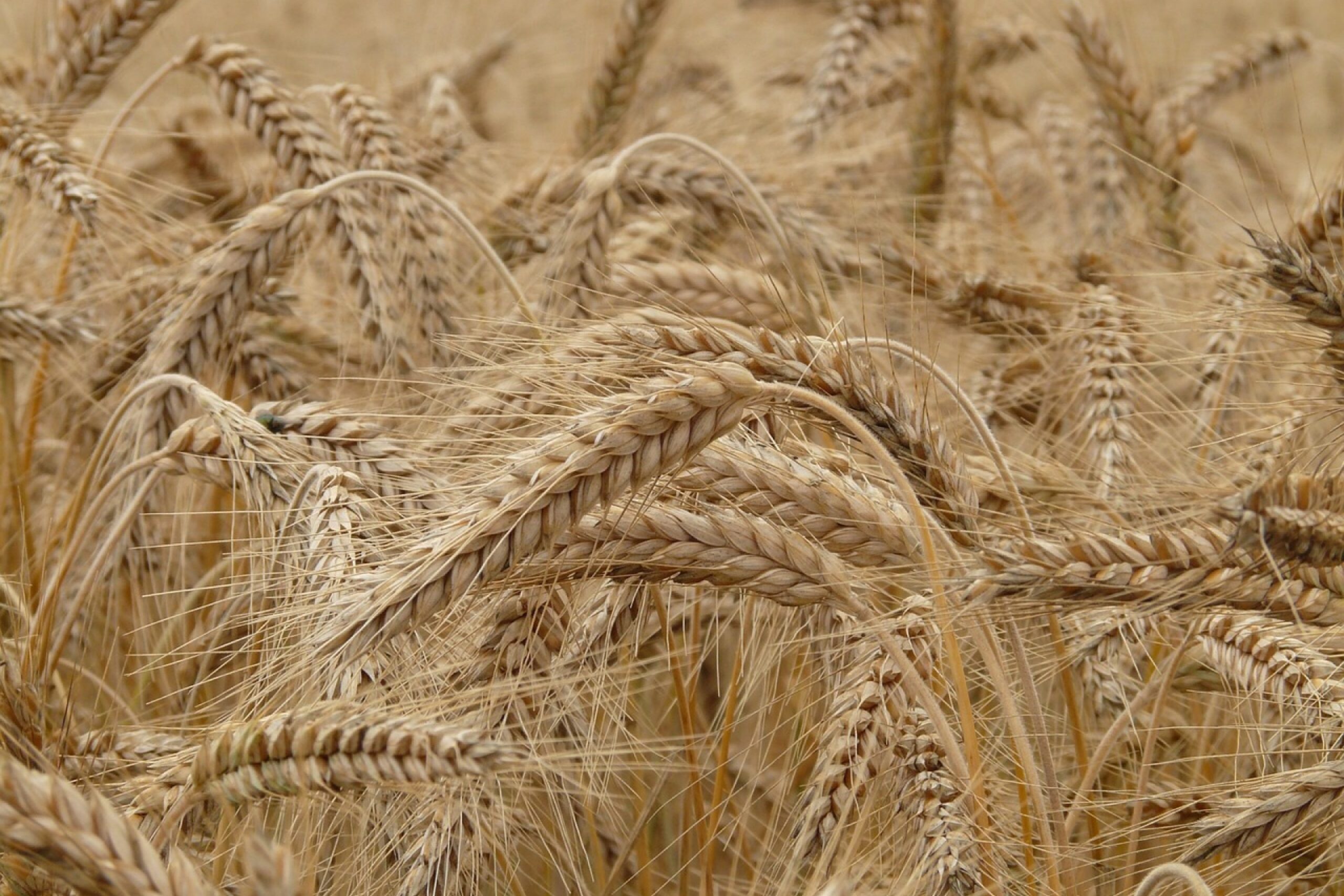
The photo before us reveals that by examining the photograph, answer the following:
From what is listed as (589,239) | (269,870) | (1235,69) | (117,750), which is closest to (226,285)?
(589,239)

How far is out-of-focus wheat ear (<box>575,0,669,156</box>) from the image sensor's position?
328cm

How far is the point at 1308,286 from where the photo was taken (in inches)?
57.5

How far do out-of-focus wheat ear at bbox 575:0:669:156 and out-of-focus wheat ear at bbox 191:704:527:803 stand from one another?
2360mm

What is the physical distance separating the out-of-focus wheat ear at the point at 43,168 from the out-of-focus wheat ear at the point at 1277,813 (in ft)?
6.27

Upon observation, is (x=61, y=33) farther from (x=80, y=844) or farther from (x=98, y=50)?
(x=80, y=844)

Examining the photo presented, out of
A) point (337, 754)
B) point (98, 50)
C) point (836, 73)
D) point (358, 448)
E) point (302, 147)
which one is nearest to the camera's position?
point (337, 754)

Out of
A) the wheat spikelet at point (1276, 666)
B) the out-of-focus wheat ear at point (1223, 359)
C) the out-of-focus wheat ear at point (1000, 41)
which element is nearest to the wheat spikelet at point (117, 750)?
the wheat spikelet at point (1276, 666)

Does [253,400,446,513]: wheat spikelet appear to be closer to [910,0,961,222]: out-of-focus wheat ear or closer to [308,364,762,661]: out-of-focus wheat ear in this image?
[308,364,762,661]: out-of-focus wheat ear

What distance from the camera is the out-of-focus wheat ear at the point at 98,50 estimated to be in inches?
101

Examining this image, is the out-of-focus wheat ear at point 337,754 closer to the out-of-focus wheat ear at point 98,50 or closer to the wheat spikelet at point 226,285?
the wheat spikelet at point 226,285

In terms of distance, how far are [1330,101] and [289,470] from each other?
7785 millimetres

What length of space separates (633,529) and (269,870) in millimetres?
547

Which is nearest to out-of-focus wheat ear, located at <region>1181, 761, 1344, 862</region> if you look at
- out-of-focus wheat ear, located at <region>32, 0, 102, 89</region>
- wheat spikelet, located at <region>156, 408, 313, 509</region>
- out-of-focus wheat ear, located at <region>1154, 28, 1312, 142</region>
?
wheat spikelet, located at <region>156, 408, 313, 509</region>

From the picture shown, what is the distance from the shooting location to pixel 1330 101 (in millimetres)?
7508
